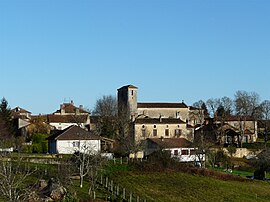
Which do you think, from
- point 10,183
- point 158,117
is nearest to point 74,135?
point 158,117

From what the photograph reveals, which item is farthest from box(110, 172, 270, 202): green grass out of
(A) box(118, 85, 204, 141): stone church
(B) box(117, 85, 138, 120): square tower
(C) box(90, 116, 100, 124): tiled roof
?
(B) box(117, 85, 138, 120): square tower

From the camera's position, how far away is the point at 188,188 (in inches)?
1671

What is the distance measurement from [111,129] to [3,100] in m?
17.3

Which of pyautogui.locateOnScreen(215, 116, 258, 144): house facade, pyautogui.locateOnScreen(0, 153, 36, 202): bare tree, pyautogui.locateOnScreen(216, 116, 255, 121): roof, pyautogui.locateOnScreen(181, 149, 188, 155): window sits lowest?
pyautogui.locateOnScreen(0, 153, 36, 202): bare tree

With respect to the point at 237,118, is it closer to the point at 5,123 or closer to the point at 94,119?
the point at 94,119

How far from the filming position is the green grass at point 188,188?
1554 inches

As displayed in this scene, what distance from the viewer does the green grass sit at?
129 feet

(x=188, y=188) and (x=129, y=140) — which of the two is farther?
(x=129, y=140)

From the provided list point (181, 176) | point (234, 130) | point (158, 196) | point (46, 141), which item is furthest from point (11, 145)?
point (234, 130)

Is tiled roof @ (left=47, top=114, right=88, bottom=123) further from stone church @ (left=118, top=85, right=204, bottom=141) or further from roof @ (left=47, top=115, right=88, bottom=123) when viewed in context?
stone church @ (left=118, top=85, right=204, bottom=141)

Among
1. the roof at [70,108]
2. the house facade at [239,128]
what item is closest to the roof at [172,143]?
the house facade at [239,128]

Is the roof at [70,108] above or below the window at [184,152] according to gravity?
above

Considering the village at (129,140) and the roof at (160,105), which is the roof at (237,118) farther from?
the roof at (160,105)

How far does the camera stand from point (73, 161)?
148ft
